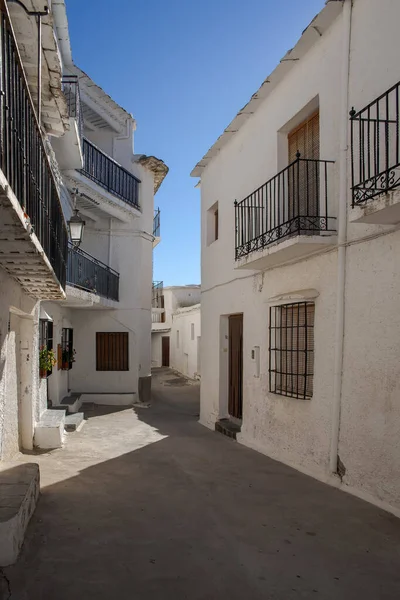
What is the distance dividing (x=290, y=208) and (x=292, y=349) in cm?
224

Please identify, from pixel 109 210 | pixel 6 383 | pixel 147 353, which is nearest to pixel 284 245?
pixel 6 383

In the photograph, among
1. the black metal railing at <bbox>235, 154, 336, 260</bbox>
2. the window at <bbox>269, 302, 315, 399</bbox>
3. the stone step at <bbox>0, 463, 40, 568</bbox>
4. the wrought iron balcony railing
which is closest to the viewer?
the stone step at <bbox>0, 463, 40, 568</bbox>

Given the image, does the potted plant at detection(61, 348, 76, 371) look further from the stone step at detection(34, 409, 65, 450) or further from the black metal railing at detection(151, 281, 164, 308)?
the black metal railing at detection(151, 281, 164, 308)

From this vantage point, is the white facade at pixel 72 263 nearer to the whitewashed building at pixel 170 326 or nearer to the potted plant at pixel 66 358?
the potted plant at pixel 66 358

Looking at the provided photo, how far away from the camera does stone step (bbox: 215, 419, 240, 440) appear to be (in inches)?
403

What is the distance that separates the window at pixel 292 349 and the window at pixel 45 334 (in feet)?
15.2

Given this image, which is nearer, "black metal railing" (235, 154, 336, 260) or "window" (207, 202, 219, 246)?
"black metal railing" (235, 154, 336, 260)

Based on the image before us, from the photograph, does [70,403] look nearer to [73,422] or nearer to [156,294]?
[73,422]

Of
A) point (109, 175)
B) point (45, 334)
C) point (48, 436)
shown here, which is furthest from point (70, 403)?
point (109, 175)

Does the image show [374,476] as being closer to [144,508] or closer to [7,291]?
[144,508]

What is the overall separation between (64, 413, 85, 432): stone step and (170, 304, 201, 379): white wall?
13.6m

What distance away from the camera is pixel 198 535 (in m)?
4.98

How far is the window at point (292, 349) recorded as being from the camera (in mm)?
7500

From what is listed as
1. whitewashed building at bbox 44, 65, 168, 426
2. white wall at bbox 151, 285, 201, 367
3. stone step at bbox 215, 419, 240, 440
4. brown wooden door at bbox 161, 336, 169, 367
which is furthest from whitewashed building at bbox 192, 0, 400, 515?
white wall at bbox 151, 285, 201, 367
